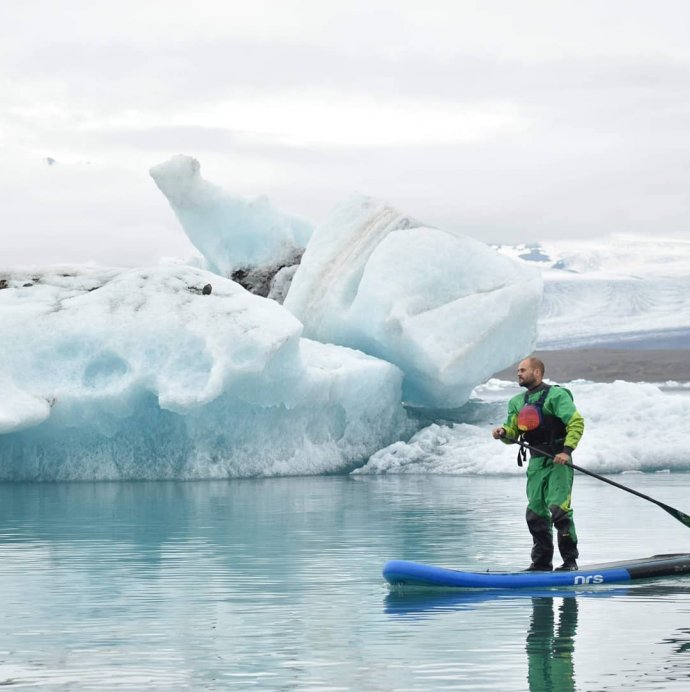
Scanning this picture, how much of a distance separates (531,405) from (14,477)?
1196cm

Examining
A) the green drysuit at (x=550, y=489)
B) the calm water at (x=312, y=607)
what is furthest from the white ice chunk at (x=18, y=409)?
the green drysuit at (x=550, y=489)

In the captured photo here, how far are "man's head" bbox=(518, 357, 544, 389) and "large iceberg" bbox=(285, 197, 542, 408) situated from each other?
11891 millimetres

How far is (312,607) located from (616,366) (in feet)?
266

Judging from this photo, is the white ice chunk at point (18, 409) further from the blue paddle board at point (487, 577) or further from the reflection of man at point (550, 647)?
the reflection of man at point (550, 647)

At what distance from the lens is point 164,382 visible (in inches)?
753

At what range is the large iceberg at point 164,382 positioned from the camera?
19.4 meters

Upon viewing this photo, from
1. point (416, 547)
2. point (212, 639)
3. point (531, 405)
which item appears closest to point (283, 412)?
point (416, 547)

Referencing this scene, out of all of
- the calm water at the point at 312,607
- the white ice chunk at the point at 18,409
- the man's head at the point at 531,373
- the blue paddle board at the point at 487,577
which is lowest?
the calm water at the point at 312,607

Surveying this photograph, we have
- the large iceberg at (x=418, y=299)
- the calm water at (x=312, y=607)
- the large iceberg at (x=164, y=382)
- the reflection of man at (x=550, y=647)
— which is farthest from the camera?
the large iceberg at (x=418, y=299)

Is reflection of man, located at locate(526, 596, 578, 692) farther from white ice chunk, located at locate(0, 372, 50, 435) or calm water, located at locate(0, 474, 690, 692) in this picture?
white ice chunk, located at locate(0, 372, 50, 435)

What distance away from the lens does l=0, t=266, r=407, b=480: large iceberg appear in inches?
762

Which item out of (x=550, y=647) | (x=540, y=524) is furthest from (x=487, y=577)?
(x=550, y=647)

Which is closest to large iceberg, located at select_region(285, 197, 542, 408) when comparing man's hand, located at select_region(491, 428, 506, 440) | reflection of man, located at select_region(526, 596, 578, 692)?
man's hand, located at select_region(491, 428, 506, 440)

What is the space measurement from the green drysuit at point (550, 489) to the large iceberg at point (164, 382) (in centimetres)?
927
